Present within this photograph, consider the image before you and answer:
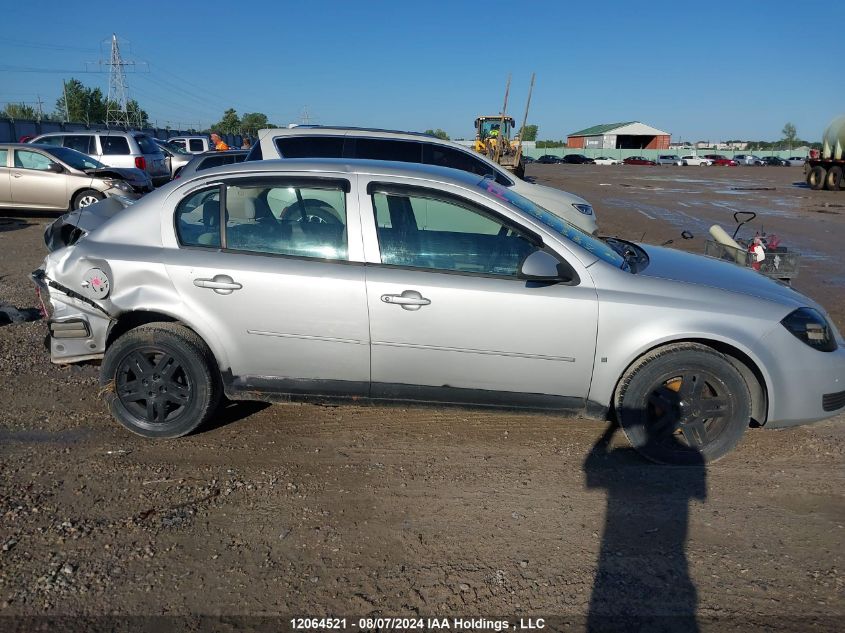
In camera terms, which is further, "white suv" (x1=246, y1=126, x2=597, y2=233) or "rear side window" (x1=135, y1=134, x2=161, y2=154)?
"rear side window" (x1=135, y1=134, x2=161, y2=154)

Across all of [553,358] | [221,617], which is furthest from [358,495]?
[553,358]

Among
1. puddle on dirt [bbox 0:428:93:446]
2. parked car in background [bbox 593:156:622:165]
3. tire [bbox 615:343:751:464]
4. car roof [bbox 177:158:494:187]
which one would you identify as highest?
parked car in background [bbox 593:156:622:165]

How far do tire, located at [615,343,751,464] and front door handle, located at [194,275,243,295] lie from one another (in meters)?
2.34

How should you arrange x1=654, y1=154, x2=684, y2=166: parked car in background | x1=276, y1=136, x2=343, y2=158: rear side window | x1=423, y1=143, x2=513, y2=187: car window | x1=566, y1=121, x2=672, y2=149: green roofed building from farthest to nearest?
x1=566, y1=121, x2=672, y2=149: green roofed building
x1=654, y1=154, x2=684, y2=166: parked car in background
x1=423, y1=143, x2=513, y2=187: car window
x1=276, y1=136, x2=343, y2=158: rear side window

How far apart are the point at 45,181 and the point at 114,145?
5348 mm

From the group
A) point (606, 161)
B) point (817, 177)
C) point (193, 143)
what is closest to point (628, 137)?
point (606, 161)

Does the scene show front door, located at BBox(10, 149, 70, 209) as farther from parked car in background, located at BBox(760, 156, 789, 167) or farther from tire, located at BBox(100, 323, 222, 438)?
parked car in background, located at BBox(760, 156, 789, 167)

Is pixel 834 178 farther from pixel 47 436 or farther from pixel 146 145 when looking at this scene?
pixel 47 436

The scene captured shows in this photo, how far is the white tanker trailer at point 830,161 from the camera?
30.0m

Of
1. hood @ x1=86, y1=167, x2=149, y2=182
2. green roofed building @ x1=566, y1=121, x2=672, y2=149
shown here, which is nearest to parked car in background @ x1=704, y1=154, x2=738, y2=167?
green roofed building @ x1=566, y1=121, x2=672, y2=149

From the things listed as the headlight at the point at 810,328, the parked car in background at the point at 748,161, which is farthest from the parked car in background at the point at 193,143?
the parked car in background at the point at 748,161

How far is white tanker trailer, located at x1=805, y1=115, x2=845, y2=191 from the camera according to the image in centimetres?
3002

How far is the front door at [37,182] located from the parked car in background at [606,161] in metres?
73.1

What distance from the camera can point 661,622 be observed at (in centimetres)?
274
